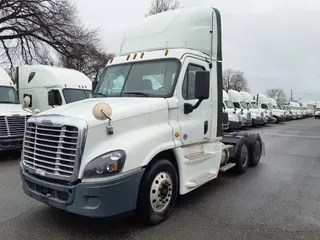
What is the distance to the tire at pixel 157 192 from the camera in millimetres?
3916

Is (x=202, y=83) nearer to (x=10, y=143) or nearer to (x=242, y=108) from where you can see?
(x=10, y=143)

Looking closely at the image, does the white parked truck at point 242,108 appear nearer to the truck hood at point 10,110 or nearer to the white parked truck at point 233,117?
the white parked truck at point 233,117

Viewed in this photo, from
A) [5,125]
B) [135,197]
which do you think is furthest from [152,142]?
[5,125]

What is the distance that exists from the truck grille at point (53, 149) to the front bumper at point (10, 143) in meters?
5.28

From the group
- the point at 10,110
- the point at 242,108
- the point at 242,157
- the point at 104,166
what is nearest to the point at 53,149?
the point at 104,166

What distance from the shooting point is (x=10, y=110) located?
30.9 ft

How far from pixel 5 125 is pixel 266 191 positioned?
7.62m

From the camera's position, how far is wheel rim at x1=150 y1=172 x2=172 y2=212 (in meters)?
4.08

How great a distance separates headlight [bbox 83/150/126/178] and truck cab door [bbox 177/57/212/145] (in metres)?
1.44

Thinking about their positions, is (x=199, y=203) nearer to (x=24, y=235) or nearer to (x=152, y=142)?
(x=152, y=142)

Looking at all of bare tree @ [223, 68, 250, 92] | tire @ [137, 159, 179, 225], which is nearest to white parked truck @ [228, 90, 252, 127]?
tire @ [137, 159, 179, 225]

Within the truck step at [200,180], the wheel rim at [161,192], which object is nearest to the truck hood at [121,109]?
the wheel rim at [161,192]

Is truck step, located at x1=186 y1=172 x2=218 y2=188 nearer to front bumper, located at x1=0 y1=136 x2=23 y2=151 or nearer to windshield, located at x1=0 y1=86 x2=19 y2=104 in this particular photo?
front bumper, located at x1=0 y1=136 x2=23 y2=151

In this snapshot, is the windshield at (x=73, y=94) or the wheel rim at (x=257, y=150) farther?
the windshield at (x=73, y=94)
